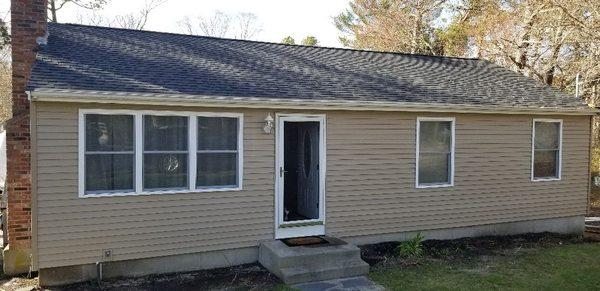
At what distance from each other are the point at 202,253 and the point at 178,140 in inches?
70.4

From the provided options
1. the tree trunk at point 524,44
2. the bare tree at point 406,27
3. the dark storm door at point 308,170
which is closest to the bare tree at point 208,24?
the bare tree at point 406,27

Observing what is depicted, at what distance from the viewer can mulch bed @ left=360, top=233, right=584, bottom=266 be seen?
7984mm

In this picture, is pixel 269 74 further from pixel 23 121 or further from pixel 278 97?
pixel 23 121

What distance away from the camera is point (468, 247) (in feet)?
29.1

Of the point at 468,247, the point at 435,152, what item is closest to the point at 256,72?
the point at 435,152

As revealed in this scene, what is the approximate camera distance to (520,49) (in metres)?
18.6

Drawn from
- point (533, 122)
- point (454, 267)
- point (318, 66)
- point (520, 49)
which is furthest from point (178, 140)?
point (520, 49)

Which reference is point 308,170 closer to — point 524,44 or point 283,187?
point 283,187

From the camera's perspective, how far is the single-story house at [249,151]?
21.4 feet

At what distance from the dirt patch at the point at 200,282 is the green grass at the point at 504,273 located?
1.68 meters

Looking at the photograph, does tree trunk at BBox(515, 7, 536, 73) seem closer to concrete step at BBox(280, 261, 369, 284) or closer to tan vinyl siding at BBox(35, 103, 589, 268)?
tan vinyl siding at BBox(35, 103, 589, 268)

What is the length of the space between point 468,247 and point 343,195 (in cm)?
268

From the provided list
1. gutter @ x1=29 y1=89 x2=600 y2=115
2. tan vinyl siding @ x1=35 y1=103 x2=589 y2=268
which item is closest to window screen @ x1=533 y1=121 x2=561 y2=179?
tan vinyl siding @ x1=35 y1=103 x2=589 y2=268

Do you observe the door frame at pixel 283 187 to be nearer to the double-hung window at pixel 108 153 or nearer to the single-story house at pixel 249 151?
the single-story house at pixel 249 151
